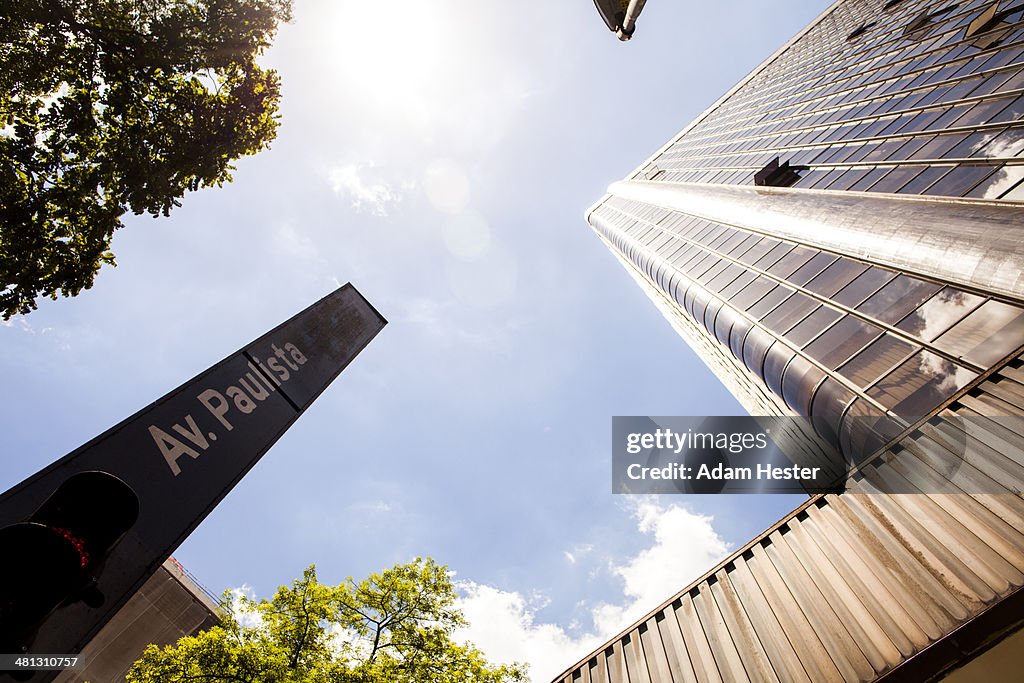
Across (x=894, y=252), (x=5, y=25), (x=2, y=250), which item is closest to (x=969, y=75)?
(x=894, y=252)

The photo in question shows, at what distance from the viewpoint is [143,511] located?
2182 mm

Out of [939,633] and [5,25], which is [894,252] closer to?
[939,633]

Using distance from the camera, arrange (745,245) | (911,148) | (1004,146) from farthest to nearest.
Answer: (745,245) < (911,148) < (1004,146)

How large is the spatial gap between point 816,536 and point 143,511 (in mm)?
10038

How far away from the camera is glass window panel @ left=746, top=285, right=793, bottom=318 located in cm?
1470

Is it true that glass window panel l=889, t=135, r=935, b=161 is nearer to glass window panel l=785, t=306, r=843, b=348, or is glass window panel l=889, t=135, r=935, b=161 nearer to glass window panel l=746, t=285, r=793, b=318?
glass window panel l=746, t=285, r=793, b=318

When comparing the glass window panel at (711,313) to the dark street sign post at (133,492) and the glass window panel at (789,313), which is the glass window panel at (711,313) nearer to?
the glass window panel at (789,313)

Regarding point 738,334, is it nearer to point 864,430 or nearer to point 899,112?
point 864,430

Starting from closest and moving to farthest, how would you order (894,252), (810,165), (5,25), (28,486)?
(28,486)
(5,25)
(894,252)
(810,165)

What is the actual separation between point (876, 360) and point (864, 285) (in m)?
2.92

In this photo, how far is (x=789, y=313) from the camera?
1389cm

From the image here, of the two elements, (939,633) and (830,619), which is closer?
(939,633)

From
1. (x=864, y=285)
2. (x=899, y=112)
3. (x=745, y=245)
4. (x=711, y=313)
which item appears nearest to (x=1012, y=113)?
(x=899, y=112)

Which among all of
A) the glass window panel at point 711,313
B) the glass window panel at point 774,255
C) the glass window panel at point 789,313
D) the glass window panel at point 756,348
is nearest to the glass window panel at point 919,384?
the glass window panel at point 789,313
